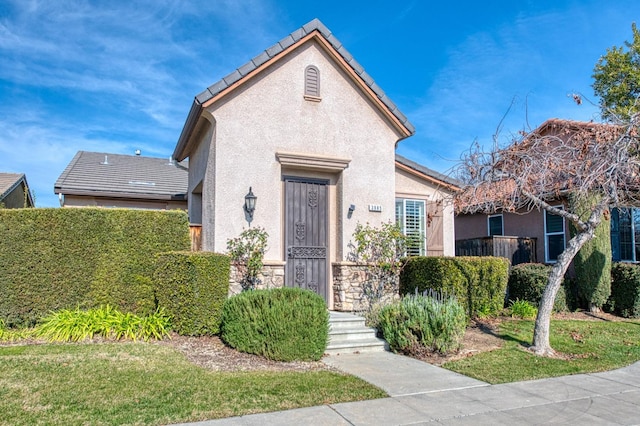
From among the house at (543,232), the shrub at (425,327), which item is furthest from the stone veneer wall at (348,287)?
the house at (543,232)

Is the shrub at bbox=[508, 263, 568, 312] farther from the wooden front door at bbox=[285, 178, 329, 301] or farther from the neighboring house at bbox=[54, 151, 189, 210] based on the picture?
the neighboring house at bbox=[54, 151, 189, 210]

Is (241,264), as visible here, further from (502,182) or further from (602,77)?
(602,77)

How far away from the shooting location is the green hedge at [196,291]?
8.27 metres

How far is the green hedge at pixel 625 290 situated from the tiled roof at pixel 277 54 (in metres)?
6.74

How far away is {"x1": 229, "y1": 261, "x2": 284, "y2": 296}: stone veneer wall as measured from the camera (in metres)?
9.77

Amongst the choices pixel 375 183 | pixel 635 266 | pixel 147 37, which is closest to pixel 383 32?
pixel 375 183

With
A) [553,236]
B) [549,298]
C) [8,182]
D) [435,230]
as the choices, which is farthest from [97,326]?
[553,236]

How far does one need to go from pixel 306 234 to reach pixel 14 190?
12.3 m

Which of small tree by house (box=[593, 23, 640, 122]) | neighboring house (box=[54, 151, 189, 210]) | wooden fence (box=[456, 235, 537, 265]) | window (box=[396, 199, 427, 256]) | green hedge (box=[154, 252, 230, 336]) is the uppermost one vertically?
small tree by house (box=[593, 23, 640, 122])

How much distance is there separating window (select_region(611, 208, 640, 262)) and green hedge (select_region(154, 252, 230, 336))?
38.4 ft

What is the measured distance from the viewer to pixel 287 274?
34.5 ft

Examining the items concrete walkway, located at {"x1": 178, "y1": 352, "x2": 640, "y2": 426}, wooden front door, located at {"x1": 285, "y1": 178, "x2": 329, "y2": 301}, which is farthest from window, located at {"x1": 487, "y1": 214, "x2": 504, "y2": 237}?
concrete walkway, located at {"x1": 178, "y1": 352, "x2": 640, "y2": 426}

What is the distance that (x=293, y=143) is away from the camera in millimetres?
10648

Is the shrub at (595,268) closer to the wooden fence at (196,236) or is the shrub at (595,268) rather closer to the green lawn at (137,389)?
the green lawn at (137,389)
